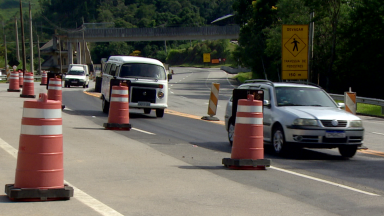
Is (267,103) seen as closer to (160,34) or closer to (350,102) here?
(350,102)

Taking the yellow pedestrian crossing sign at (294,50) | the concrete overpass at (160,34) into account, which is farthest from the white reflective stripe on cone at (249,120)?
the concrete overpass at (160,34)

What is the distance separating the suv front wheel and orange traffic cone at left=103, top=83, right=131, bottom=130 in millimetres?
4496

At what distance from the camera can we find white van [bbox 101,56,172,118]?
63.3ft

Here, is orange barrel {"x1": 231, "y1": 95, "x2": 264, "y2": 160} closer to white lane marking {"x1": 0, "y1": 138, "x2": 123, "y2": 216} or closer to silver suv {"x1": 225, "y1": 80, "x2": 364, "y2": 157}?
silver suv {"x1": 225, "y1": 80, "x2": 364, "y2": 157}

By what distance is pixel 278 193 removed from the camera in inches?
290

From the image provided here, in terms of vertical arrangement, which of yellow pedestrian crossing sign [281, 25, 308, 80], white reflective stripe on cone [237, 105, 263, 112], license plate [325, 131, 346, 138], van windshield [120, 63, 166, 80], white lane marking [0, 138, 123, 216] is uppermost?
yellow pedestrian crossing sign [281, 25, 308, 80]

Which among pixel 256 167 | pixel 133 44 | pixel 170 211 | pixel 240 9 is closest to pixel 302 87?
pixel 256 167

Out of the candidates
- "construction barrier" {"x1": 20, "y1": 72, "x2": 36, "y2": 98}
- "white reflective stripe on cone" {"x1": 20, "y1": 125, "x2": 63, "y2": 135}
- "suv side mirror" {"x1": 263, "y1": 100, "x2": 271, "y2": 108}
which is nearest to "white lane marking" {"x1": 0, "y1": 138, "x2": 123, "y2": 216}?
"white reflective stripe on cone" {"x1": 20, "y1": 125, "x2": 63, "y2": 135}

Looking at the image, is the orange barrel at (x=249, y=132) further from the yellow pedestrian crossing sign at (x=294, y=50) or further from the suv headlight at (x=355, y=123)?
Result: the yellow pedestrian crossing sign at (x=294, y=50)

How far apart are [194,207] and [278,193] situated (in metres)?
1.52

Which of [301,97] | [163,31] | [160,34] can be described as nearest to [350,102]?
[301,97]

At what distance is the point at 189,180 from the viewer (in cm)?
803

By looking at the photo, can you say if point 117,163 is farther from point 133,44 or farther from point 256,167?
point 133,44

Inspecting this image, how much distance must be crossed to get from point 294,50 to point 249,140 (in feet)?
61.9
